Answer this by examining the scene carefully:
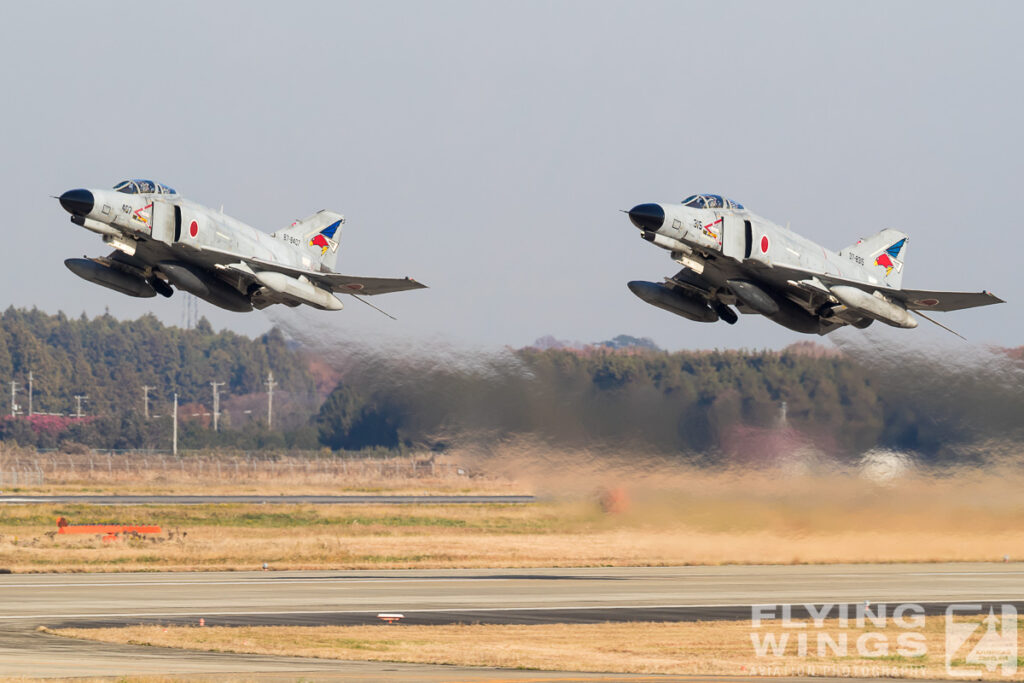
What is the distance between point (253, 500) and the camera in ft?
234

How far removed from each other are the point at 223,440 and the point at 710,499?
4257 centimetres

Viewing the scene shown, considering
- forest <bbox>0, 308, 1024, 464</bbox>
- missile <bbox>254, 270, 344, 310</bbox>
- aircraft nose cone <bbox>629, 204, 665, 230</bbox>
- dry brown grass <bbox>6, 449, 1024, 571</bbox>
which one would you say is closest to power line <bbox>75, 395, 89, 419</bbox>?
dry brown grass <bbox>6, 449, 1024, 571</bbox>

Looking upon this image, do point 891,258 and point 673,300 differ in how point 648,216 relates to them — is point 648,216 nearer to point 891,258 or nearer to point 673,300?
point 673,300

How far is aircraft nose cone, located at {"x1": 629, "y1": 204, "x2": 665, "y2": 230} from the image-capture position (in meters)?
34.4

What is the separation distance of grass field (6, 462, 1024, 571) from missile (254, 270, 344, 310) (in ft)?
35.7

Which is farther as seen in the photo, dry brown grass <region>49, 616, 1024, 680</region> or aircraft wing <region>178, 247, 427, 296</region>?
aircraft wing <region>178, 247, 427, 296</region>

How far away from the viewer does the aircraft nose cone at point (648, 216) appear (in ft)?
113

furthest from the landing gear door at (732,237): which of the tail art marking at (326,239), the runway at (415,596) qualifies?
the tail art marking at (326,239)

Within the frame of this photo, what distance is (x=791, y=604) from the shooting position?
35688 millimetres

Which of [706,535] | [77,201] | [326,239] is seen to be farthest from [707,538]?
[77,201]

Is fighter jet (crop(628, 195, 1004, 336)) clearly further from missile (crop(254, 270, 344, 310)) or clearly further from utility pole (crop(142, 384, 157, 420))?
utility pole (crop(142, 384, 157, 420))

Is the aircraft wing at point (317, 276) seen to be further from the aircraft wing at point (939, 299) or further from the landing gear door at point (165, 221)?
the aircraft wing at point (939, 299)

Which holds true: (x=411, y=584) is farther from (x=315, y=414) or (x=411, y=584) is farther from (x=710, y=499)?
(x=315, y=414)

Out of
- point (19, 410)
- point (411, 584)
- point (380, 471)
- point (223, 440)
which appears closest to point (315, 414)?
point (380, 471)
